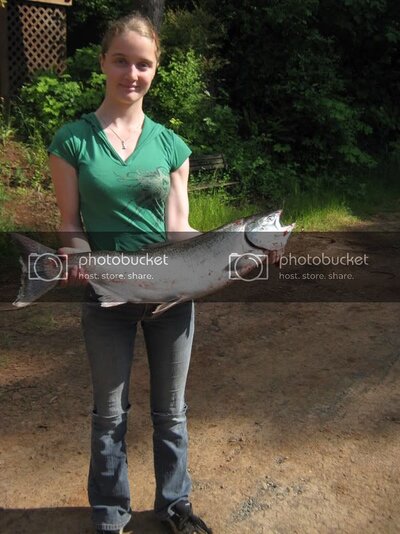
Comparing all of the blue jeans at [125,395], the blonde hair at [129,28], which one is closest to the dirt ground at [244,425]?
the blue jeans at [125,395]

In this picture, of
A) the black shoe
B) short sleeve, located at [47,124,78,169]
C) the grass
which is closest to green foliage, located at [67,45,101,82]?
the grass

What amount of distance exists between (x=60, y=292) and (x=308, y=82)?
7528 millimetres

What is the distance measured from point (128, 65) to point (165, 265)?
74cm

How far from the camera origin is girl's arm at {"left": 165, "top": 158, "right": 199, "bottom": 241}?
7.84 ft

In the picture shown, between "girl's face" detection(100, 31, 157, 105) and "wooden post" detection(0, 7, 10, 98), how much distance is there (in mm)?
8312

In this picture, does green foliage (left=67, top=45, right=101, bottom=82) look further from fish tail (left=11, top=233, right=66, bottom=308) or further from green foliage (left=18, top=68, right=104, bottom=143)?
fish tail (left=11, top=233, right=66, bottom=308)

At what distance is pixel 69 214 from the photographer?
2.25 metres

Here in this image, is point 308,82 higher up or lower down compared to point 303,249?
→ higher up

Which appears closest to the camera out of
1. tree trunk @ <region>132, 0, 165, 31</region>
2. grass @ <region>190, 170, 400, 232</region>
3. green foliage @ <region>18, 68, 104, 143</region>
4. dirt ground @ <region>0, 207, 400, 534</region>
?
dirt ground @ <region>0, 207, 400, 534</region>

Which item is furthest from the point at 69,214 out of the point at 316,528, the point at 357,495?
the point at 357,495

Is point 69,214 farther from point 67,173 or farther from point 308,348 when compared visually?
point 308,348

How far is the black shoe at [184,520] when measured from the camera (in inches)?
104

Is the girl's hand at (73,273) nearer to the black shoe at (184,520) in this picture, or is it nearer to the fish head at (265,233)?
the fish head at (265,233)

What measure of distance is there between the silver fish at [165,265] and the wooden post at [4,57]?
848cm
